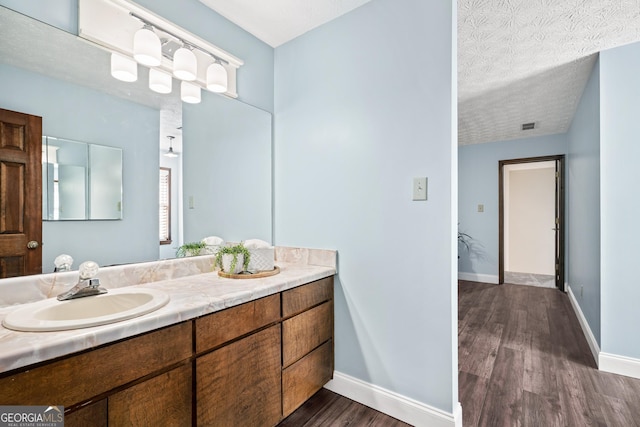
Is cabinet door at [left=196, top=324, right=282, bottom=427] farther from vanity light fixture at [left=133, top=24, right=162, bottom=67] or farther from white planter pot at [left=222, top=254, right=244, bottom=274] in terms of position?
vanity light fixture at [left=133, top=24, right=162, bottom=67]

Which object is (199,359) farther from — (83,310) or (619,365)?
(619,365)

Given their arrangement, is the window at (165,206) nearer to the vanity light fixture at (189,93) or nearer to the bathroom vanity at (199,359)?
the bathroom vanity at (199,359)

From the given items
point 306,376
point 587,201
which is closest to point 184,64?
point 306,376

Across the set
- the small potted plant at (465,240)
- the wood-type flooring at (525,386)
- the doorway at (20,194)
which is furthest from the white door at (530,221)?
the doorway at (20,194)

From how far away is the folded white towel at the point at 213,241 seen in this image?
1852mm

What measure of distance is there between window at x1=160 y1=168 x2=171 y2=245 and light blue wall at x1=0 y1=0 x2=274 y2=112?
0.72m

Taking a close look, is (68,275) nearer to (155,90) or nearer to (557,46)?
(155,90)

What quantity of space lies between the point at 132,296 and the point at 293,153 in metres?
1.32

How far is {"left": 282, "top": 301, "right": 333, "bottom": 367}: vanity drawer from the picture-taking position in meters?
1.55

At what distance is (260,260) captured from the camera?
1720 mm

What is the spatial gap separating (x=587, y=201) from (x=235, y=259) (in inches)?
123

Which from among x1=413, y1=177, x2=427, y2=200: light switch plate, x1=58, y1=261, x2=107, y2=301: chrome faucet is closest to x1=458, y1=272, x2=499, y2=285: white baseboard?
x1=413, y1=177, x2=427, y2=200: light switch plate

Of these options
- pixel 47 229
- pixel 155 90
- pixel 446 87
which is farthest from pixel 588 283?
pixel 47 229

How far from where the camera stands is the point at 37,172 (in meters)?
1.21
